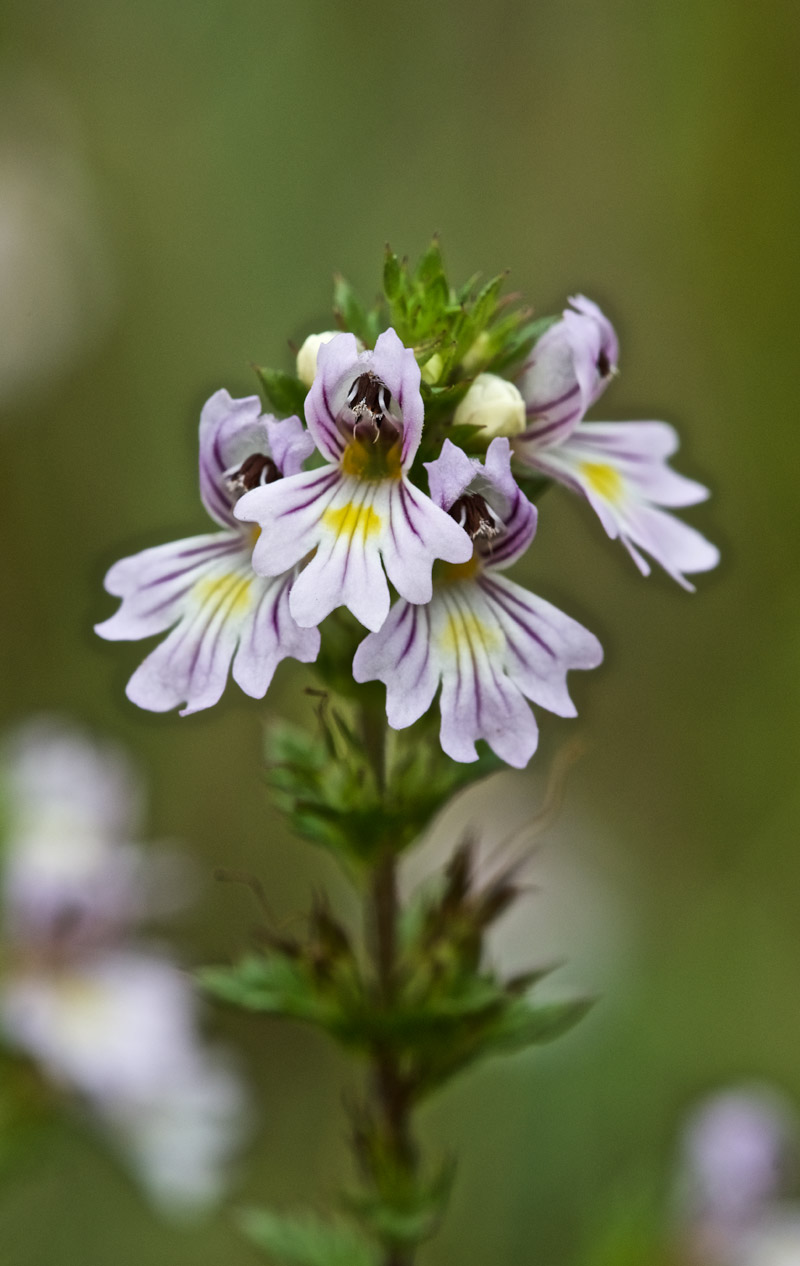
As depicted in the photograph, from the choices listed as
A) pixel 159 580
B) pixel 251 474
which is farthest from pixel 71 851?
pixel 251 474

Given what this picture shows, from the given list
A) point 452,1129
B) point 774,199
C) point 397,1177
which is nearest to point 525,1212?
point 452,1129

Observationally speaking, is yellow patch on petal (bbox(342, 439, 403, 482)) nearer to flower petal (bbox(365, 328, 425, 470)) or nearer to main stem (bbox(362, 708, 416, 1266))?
flower petal (bbox(365, 328, 425, 470))

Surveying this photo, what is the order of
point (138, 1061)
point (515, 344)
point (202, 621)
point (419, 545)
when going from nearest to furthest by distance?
point (419, 545), point (202, 621), point (515, 344), point (138, 1061)

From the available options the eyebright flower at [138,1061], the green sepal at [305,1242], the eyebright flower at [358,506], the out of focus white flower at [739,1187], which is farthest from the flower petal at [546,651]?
the eyebright flower at [138,1061]

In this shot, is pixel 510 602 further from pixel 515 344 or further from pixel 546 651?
pixel 515 344

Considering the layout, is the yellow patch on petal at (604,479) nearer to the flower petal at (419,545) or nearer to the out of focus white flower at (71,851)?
the flower petal at (419,545)

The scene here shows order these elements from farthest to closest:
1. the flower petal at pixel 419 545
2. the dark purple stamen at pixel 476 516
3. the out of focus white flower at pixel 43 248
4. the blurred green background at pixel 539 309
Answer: the out of focus white flower at pixel 43 248 → the blurred green background at pixel 539 309 → the dark purple stamen at pixel 476 516 → the flower petal at pixel 419 545
